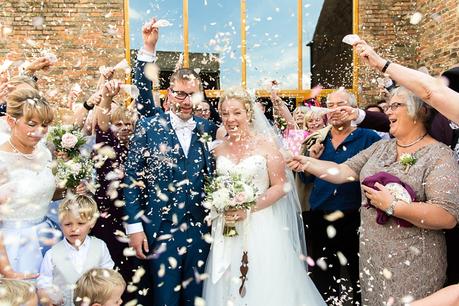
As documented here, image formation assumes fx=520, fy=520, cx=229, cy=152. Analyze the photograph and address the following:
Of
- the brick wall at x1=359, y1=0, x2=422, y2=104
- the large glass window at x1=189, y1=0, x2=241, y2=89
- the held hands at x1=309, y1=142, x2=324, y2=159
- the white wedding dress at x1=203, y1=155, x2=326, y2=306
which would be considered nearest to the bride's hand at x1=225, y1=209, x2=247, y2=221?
the white wedding dress at x1=203, y1=155, x2=326, y2=306

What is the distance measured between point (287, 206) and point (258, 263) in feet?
1.81

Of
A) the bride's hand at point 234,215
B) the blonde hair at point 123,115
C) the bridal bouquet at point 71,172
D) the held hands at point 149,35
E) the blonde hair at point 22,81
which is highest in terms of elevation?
the held hands at point 149,35

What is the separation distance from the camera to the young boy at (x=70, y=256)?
3.46 metres

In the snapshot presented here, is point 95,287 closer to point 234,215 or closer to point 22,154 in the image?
point 22,154

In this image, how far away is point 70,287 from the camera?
349 cm

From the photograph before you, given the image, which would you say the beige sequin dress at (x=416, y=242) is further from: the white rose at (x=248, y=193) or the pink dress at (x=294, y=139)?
the pink dress at (x=294, y=139)

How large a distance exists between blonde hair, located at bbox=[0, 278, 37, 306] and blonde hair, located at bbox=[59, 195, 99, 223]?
0.78 m

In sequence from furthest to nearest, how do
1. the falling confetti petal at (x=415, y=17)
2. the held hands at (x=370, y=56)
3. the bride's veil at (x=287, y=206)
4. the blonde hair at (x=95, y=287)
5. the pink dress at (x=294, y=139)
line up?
the falling confetti petal at (x=415, y=17), the pink dress at (x=294, y=139), the bride's veil at (x=287, y=206), the held hands at (x=370, y=56), the blonde hair at (x=95, y=287)

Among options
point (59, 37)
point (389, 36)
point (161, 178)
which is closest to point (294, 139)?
point (161, 178)

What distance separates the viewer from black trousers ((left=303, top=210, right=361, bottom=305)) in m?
4.54

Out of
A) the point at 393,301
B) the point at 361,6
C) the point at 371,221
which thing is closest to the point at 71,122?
the point at 371,221

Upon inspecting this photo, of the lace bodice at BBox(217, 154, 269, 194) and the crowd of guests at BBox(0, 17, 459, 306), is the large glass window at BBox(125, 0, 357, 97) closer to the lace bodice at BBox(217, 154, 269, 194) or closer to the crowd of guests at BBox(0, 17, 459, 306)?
the crowd of guests at BBox(0, 17, 459, 306)

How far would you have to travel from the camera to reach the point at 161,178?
3.97m

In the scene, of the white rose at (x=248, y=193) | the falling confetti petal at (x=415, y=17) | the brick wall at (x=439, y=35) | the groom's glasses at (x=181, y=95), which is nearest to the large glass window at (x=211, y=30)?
the falling confetti petal at (x=415, y=17)
